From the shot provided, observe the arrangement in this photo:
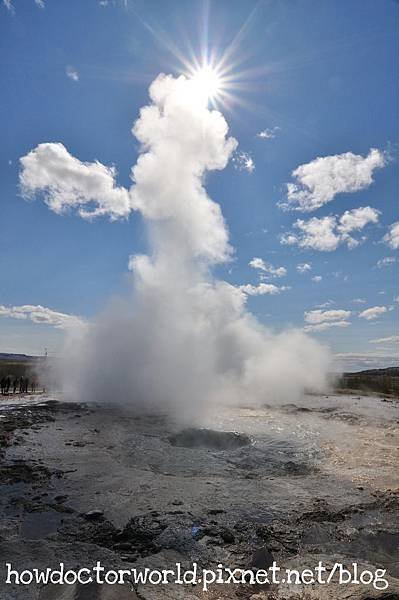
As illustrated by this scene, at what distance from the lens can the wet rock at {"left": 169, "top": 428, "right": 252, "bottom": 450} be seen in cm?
1312

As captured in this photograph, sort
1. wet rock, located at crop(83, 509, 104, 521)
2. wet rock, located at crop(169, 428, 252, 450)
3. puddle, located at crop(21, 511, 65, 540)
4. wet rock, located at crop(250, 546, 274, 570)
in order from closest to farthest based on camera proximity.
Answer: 1. wet rock, located at crop(250, 546, 274, 570)
2. puddle, located at crop(21, 511, 65, 540)
3. wet rock, located at crop(83, 509, 104, 521)
4. wet rock, located at crop(169, 428, 252, 450)

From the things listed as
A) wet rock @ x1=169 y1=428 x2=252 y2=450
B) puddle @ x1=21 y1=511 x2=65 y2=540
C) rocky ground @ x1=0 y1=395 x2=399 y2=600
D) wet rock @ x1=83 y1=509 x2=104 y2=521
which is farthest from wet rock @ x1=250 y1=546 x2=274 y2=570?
wet rock @ x1=169 y1=428 x2=252 y2=450

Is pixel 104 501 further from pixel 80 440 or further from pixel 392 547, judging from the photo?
pixel 80 440

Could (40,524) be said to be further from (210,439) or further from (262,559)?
(210,439)

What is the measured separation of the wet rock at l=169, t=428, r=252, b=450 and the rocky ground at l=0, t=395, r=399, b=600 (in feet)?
0.13

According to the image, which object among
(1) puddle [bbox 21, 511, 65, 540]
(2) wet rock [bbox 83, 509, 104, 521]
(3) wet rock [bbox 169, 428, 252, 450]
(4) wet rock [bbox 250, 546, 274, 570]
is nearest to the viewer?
(4) wet rock [bbox 250, 546, 274, 570]

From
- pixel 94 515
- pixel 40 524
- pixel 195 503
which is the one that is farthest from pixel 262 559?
pixel 40 524

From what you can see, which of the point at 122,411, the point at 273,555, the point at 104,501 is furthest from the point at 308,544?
the point at 122,411

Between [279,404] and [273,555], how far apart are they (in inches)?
790

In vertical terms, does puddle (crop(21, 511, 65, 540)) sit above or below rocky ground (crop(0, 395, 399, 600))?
below

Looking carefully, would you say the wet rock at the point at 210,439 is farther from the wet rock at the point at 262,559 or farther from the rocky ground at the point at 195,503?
the wet rock at the point at 262,559

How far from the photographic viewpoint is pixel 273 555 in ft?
17.9

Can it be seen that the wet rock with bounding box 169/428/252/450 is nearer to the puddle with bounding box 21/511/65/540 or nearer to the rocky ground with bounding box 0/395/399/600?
the rocky ground with bounding box 0/395/399/600

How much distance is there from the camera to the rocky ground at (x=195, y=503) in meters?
5.23
